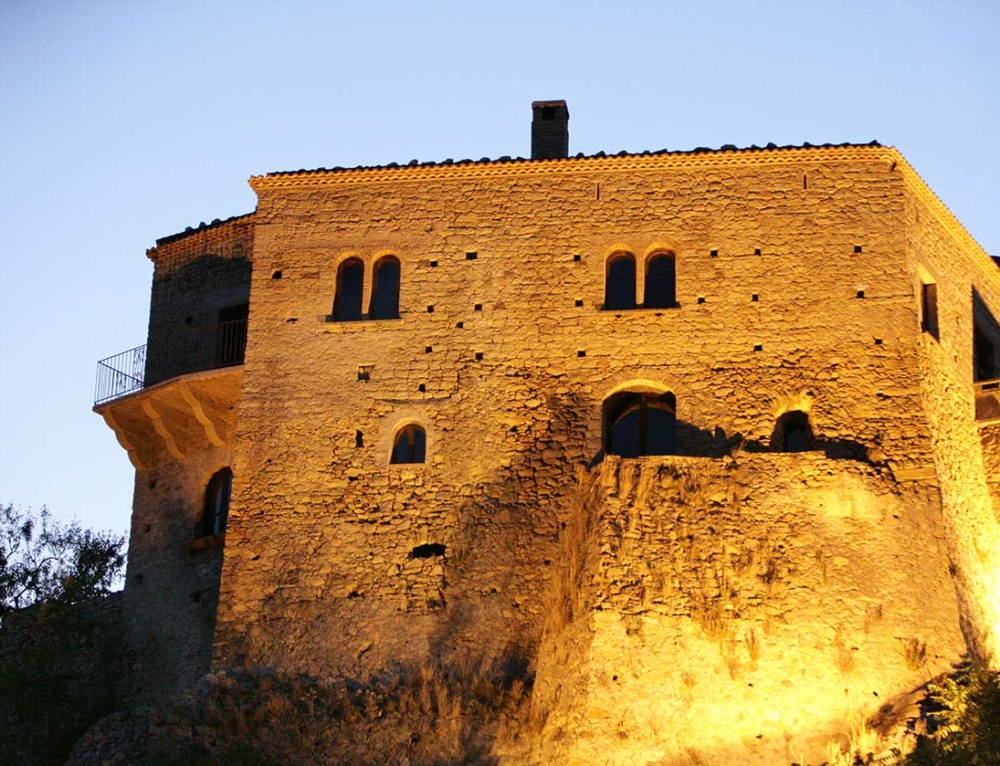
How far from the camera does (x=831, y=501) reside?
109ft

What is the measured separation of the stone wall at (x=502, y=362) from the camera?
3428 cm

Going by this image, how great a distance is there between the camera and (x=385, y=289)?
37094 millimetres

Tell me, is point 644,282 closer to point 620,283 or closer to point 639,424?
point 620,283

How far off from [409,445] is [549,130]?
6.75m

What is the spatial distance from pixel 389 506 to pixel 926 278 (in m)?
9.91

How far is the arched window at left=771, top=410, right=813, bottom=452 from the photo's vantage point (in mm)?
34531

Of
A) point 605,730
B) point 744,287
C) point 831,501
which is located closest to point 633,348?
point 744,287

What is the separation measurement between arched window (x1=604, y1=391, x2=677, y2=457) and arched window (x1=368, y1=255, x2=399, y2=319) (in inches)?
167

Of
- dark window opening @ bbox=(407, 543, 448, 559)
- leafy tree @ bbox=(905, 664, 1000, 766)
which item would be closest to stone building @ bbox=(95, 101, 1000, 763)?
dark window opening @ bbox=(407, 543, 448, 559)

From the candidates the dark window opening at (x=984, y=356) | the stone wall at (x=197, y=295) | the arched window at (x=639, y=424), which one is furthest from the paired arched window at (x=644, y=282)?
the stone wall at (x=197, y=295)

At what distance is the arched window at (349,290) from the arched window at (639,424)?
4.79 meters

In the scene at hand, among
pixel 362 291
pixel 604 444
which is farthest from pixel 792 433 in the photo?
pixel 362 291

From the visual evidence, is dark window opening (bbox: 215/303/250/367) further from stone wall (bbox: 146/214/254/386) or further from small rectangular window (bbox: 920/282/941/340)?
small rectangular window (bbox: 920/282/941/340)

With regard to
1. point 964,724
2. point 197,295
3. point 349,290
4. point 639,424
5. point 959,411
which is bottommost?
point 964,724
